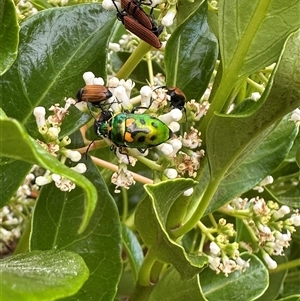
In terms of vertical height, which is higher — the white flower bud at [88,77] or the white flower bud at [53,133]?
the white flower bud at [88,77]

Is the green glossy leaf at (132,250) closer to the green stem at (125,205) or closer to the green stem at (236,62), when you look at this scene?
Answer: the green stem at (125,205)

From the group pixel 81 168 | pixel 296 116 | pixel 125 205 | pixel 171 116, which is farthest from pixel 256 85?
pixel 125 205

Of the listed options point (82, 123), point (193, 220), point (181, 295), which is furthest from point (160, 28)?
point (181, 295)

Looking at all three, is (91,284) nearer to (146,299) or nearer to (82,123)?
(146,299)

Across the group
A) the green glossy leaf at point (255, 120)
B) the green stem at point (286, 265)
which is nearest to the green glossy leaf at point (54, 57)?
the green glossy leaf at point (255, 120)

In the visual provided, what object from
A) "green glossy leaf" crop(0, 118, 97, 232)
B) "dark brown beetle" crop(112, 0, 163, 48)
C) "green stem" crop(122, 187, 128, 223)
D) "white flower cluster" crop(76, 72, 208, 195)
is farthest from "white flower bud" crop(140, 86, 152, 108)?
"green stem" crop(122, 187, 128, 223)
